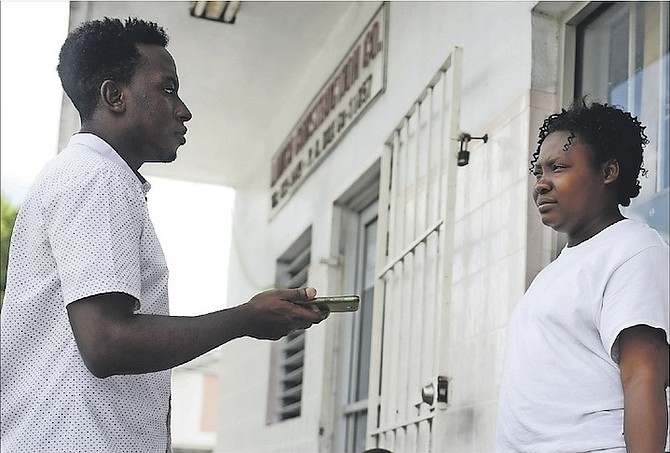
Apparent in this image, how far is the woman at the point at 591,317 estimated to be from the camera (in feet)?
5.27

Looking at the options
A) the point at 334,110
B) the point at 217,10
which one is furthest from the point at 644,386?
the point at 217,10

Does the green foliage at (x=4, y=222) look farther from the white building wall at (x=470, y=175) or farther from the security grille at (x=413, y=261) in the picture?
the security grille at (x=413, y=261)

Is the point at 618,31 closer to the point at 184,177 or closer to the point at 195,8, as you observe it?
the point at 195,8

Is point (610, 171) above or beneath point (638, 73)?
beneath

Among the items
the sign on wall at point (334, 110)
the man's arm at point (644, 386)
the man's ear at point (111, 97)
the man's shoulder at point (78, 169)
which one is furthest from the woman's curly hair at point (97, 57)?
the sign on wall at point (334, 110)

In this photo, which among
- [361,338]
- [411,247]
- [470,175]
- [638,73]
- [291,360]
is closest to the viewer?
[638,73]

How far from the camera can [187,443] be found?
23.0 m

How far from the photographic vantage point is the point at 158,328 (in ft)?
4.34

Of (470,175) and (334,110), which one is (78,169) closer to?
(470,175)

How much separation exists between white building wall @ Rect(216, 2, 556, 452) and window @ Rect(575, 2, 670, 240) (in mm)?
161

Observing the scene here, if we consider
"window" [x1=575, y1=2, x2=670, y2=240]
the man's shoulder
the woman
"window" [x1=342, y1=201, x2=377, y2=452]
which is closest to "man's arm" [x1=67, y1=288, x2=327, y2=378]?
the man's shoulder

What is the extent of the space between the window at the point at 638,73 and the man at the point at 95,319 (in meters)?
1.48

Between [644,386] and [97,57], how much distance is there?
923mm

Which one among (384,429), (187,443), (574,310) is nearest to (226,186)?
(384,429)
